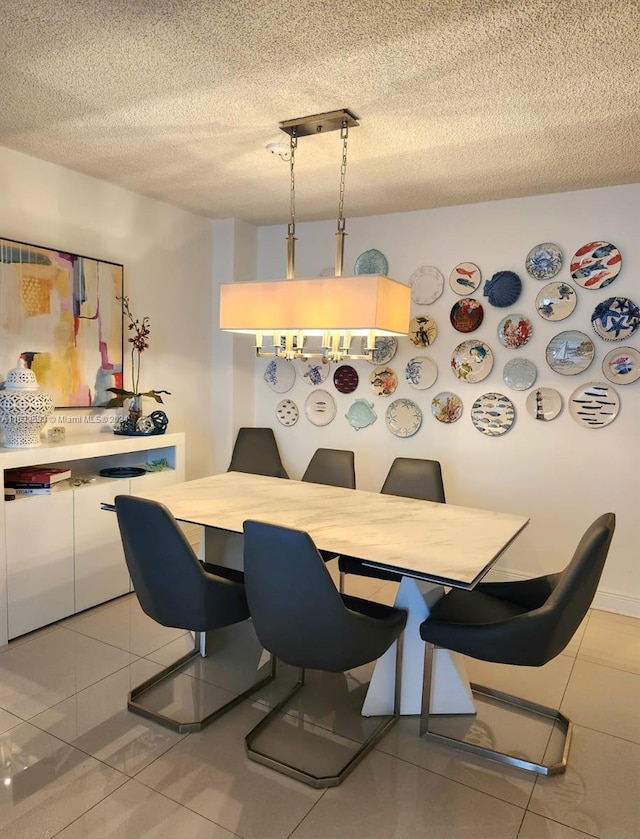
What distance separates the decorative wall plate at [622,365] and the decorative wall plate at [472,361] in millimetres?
673

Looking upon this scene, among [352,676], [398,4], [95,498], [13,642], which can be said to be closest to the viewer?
[398,4]

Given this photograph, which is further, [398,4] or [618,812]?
[618,812]

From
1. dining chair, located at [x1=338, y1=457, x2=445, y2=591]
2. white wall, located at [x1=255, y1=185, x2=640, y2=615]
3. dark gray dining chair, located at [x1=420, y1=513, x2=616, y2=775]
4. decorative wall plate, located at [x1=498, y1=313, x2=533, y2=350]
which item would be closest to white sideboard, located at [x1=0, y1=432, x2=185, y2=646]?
dining chair, located at [x1=338, y1=457, x2=445, y2=591]

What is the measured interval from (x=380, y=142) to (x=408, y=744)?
102 inches

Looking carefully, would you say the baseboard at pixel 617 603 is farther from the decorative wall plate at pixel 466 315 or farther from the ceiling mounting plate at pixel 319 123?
the ceiling mounting plate at pixel 319 123

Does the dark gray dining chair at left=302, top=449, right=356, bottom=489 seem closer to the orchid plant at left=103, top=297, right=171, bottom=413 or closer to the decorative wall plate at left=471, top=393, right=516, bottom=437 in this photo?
the decorative wall plate at left=471, top=393, right=516, bottom=437

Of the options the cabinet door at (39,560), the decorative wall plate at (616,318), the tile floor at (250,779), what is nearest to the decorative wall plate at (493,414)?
the decorative wall plate at (616,318)

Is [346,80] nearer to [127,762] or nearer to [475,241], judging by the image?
[475,241]

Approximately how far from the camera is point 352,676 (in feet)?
8.55

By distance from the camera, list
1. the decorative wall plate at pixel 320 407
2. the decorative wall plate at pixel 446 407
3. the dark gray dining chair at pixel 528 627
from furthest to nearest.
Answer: the decorative wall plate at pixel 320 407 → the decorative wall plate at pixel 446 407 → the dark gray dining chair at pixel 528 627

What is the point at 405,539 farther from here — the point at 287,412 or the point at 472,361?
the point at 287,412

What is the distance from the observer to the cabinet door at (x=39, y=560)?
2.79 meters

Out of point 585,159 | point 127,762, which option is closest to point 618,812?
point 127,762

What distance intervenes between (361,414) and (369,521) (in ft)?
Answer: 5.74
